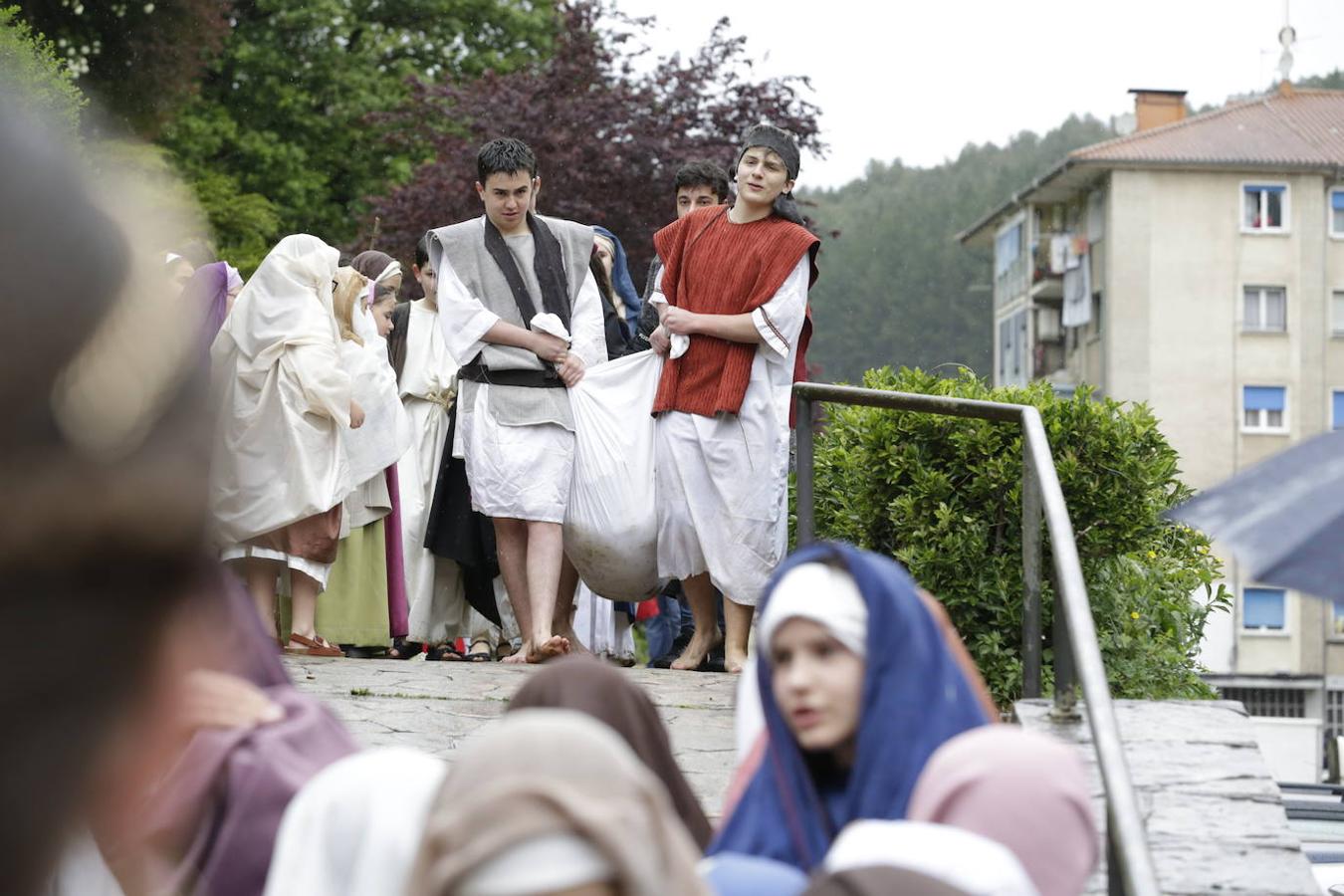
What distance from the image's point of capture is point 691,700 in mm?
6934

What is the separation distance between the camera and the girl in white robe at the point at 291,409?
8289mm

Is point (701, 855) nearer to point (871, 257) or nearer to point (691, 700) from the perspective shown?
point (691, 700)

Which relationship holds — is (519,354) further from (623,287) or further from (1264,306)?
(1264,306)

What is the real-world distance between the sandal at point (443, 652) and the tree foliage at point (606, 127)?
42.7 feet

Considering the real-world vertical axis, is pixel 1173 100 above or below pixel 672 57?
above

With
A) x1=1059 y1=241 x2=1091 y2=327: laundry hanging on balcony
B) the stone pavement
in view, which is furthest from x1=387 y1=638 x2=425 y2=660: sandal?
x1=1059 y1=241 x2=1091 y2=327: laundry hanging on balcony

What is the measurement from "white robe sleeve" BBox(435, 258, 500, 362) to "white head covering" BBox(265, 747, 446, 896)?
5.74 m

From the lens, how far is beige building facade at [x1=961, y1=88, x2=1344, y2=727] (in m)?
56.6

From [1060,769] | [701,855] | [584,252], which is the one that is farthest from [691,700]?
[1060,769]

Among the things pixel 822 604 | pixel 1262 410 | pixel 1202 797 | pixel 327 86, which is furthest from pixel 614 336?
pixel 1262 410

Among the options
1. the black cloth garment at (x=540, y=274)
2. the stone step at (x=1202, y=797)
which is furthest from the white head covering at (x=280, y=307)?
the stone step at (x=1202, y=797)

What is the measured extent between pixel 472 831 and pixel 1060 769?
3.84 feet

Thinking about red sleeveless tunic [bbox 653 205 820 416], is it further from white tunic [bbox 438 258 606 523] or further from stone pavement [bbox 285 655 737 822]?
stone pavement [bbox 285 655 737 822]

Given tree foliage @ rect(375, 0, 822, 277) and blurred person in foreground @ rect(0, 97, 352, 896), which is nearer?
blurred person in foreground @ rect(0, 97, 352, 896)
